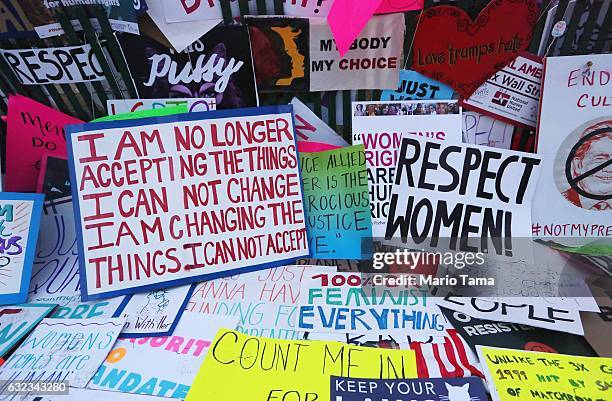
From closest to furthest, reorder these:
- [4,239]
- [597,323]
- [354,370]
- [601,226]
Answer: [354,370] → [597,323] → [4,239] → [601,226]

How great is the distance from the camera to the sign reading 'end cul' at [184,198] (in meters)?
1.00

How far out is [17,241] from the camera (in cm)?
102

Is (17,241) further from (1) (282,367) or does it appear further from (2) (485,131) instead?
(2) (485,131)

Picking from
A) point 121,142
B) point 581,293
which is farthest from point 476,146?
point 121,142

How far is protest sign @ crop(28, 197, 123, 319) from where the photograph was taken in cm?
97

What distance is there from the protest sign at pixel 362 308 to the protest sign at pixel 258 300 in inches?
1.1

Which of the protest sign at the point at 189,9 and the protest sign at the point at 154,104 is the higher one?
the protest sign at the point at 189,9

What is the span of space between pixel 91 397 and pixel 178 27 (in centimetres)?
89

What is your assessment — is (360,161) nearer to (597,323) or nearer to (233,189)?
(233,189)

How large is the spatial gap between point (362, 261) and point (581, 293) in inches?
20.9

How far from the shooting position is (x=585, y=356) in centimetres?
80

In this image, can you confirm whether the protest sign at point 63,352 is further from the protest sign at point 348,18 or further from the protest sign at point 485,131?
the protest sign at point 485,131

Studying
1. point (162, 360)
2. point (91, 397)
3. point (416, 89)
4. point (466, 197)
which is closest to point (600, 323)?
point (466, 197)

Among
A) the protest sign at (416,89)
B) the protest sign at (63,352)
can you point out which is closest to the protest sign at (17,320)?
the protest sign at (63,352)
